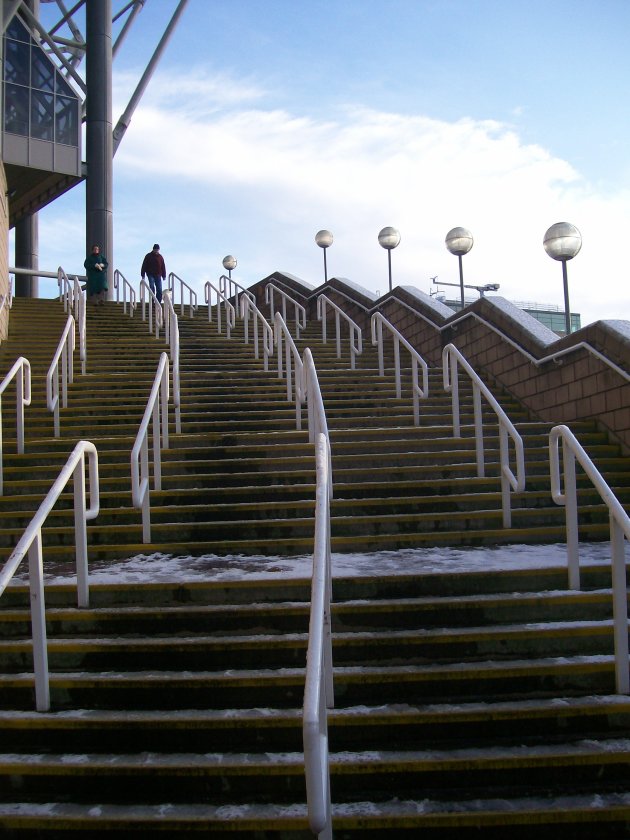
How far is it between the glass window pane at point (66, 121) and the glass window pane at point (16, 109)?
100 cm

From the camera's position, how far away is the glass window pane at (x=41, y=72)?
22344mm

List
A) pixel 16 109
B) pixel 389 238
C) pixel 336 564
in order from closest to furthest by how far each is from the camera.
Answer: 1. pixel 336 564
2. pixel 389 238
3. pixel 16 109

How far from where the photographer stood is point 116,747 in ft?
11.9

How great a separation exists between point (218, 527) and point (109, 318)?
33.4 feet

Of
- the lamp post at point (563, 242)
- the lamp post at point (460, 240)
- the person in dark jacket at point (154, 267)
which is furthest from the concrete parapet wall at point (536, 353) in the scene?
the person in dark jacket at point (154, 267)

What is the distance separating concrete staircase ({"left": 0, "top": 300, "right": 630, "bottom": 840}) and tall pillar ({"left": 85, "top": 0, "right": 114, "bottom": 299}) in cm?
1881

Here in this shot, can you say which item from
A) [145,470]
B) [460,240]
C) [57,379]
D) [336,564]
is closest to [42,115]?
[460,240]

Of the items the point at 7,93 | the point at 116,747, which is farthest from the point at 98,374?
the point at 7,93

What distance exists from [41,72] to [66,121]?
4.62 feet

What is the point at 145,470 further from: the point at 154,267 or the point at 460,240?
the point at 154,267

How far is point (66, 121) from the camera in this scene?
23141mm

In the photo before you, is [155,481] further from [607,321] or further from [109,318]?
[109,318]

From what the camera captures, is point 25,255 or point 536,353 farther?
point 25,255

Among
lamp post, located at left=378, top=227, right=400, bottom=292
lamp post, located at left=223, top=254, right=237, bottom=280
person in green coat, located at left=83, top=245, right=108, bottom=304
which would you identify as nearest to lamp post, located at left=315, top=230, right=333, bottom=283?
lamp post, located at left=378, top=227, right=400, bottom=292
